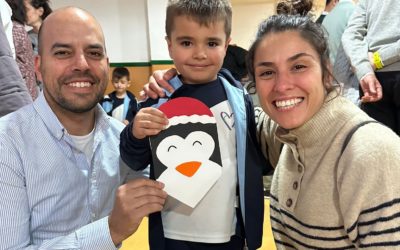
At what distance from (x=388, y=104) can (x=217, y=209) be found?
3.84 feet

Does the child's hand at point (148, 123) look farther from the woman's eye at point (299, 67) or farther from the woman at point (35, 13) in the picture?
the woman at point (35, 13)

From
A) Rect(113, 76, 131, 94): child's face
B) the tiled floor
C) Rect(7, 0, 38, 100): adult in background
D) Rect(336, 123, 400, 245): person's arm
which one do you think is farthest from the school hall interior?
Rect(336, 123, 400, 245): person's arm

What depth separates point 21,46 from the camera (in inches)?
72.9

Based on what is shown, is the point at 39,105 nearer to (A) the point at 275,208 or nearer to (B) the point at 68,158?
(B) the point at 68,158

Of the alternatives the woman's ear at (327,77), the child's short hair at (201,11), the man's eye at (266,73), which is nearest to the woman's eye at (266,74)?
the man's eye at (266,73)

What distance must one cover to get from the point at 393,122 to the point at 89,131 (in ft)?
5.01

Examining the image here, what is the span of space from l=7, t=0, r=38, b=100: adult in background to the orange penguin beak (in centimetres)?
112

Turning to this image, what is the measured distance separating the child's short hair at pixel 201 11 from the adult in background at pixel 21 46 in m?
0.92

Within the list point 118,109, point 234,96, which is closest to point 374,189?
point 234,96

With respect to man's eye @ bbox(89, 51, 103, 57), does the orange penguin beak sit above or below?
below

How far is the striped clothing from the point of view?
0.92 metres

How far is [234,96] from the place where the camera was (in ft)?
4.41

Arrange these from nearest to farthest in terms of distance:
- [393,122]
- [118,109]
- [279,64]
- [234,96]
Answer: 1. [279,64]
2. [234,96]
3. [393,122]
4. [118,109]

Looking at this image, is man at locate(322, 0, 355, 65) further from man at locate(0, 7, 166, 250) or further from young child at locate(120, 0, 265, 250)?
man at locate(0, 7, 166, 250)
